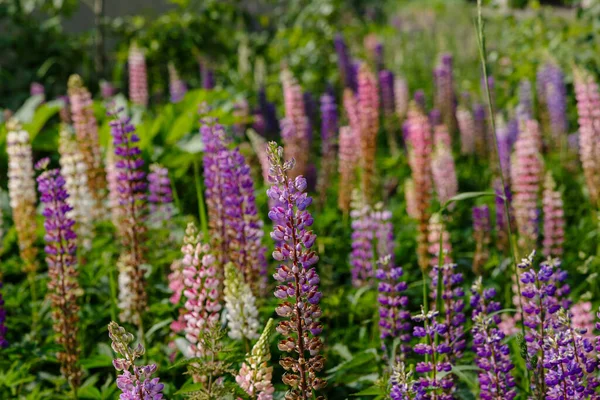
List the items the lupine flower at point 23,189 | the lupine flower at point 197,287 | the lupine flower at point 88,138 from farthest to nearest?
the lupine flower at point 88,138 → the lupine flower at point 23,189 → the lupine flower at point 197,287

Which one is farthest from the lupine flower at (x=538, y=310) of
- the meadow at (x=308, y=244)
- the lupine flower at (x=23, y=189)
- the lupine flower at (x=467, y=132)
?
the lupine flower at (x=467, y=132)

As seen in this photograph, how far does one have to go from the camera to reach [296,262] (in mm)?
1786

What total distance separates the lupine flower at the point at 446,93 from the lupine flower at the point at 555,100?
2.86ft

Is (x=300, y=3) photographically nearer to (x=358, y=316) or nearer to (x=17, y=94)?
(x=17, y=94)

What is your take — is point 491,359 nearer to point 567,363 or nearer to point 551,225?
point 567,363

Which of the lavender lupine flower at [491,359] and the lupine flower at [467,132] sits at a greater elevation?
the lupine flower at [467,132]

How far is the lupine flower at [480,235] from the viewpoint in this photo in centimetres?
414

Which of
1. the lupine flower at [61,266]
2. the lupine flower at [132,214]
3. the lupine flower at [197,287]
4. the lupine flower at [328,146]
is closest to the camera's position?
the lupine flower at [197,287]

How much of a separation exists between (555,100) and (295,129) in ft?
8.31

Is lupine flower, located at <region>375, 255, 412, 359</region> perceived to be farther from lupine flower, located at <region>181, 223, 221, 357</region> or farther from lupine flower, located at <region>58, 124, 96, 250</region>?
lupine flower, located at <region>58, 124, 96, 250</region>

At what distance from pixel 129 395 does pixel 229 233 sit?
1427 mm

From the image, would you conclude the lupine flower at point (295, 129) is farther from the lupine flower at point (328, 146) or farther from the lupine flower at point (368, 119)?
the lupine flower at point (368, 119)

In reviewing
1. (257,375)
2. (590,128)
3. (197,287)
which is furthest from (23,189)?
(590,128)

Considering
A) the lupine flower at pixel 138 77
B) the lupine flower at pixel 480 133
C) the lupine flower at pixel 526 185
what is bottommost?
the lupine flower at pixel 526 185
